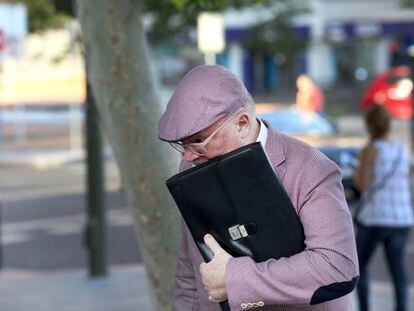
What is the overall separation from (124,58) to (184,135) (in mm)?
1992

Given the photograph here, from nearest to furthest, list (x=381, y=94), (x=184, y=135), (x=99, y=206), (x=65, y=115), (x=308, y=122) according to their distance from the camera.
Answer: (x=184, y=135), (x=99, y=206), (x=308, y=122), (x=381, y=94), (x=65, y=115)

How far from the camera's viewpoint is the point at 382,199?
6770mm

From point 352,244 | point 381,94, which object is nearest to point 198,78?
point 352,244

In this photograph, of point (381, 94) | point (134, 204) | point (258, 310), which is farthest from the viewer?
point (381, 94)

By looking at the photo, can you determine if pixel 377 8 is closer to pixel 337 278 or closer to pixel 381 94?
pixel 381 94

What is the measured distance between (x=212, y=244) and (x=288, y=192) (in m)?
0.24

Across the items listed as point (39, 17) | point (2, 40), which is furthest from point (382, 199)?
point (39, 17)

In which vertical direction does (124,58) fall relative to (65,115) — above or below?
above

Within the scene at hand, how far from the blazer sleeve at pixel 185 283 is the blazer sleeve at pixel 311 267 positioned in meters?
→ 0.41

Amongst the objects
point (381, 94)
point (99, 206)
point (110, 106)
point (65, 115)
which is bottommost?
point (65, 115)

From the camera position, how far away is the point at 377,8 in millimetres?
46094

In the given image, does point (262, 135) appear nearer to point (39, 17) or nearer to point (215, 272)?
point (215, 272)

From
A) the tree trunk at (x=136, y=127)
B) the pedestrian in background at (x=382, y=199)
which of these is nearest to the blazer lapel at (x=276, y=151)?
the tree trunk at (x=136, y=127)

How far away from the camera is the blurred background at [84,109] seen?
364 inches
